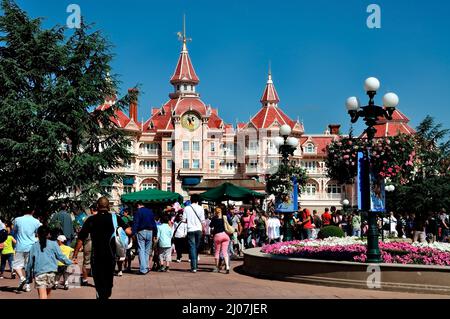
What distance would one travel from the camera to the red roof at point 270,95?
96.1 metres

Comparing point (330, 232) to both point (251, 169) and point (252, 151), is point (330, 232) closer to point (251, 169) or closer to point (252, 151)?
point (251, 169)

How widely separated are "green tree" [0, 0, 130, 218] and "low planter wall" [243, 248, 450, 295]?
36.0 feet

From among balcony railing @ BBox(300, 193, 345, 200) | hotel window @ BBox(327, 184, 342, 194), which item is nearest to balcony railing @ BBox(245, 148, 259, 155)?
balcony railing @ BBox(300, 193, 345, 200)

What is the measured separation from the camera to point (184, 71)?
98250 millimetres

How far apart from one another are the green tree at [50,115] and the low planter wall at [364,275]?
36.0 ft

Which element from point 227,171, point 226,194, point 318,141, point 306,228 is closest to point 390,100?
point 306,228

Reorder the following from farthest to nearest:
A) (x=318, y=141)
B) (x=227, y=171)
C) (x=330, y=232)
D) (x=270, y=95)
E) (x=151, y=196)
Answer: (x=270, y=95)
(x=318, y=141)
(x=227, y=171)
(x=151, y=196)
(x=330, y=232)

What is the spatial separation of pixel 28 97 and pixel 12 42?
2.25 metres

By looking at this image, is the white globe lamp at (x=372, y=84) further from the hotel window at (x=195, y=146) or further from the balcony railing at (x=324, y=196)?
the balcony railing at (x=324, y=196)

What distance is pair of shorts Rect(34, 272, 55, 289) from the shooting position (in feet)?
32.8

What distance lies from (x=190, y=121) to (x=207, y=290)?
248 ft

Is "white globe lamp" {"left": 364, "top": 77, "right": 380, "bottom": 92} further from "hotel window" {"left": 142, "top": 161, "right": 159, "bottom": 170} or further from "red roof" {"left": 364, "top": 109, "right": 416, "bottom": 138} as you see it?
"hotel window" {"left": 142, "top": 161, "right": 159, "bottom": 170}

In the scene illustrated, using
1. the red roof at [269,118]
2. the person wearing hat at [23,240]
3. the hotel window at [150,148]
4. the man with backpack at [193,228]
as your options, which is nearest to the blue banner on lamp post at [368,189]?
the man with backpack at [193,228]

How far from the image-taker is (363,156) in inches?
548
